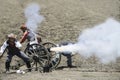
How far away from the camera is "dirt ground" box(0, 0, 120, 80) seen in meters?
16.6

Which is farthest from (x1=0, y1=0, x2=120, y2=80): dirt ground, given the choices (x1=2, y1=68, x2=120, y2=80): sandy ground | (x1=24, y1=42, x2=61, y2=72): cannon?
(x1=24, y1=42, x2=61, y2=72): cannon

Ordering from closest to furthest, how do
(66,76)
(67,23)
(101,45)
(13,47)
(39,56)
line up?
(66,76), (13,47), (101,45), (39,56), (67,23)

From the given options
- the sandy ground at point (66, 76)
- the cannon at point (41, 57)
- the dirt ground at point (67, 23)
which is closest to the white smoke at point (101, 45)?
the cannon at point (41, 57)

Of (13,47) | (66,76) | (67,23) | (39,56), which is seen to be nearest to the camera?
(66,76)

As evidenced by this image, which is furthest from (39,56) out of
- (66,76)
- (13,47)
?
(66,76)

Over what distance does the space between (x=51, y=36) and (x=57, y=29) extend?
5.70 feet

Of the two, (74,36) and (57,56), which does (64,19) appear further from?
(57,56)

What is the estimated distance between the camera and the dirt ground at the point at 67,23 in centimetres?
1655

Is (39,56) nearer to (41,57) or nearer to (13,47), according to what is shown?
(41,57)

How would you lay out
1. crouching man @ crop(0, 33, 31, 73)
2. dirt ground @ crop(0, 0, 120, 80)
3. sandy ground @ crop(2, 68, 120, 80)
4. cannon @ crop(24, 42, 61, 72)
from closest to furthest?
sandy ground @ crop(2, 68, 120, 80) < dirt ground @ crop(0, 0, 120, 80) < crouching man @ crop(0, 33, 31, 73) < cannon @ crop(24, 42, 61, 72)

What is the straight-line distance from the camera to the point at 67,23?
2861cm

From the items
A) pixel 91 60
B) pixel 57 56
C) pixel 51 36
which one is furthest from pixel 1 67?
pixel 51 36

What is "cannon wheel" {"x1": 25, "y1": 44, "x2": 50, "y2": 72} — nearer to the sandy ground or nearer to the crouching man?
the crouching man

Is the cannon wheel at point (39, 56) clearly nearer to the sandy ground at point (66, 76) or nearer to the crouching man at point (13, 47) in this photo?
the crouching man at point (13, 47)
